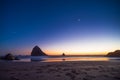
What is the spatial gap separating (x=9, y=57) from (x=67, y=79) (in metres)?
43.8

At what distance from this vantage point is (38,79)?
9.55 metres

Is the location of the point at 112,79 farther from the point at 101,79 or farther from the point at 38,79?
the point at 38,79

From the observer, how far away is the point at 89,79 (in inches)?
365

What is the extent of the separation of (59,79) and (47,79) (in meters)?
1.05

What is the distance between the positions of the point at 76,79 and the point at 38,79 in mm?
3290

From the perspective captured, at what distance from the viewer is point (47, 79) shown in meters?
9.54

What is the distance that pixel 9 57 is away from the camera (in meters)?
46.8

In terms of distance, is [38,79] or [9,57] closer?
[38,79]

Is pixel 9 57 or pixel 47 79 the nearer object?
pixel 47 79

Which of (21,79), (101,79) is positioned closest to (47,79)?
(21,79)

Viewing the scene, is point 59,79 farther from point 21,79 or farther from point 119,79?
point 119,79

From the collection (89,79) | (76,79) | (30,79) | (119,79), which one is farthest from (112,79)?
(30,79)

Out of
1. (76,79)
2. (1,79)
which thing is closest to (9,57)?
(1,79)

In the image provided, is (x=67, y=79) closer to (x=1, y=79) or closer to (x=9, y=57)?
(x=1, y=79)
